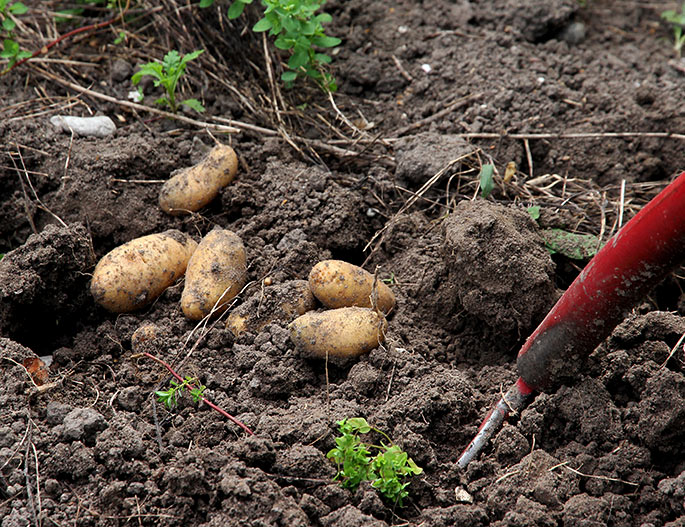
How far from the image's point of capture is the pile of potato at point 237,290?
2.28 m

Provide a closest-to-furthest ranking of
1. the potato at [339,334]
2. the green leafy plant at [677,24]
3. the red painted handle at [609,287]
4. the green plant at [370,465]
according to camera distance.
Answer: the red painted handle at [609,287] < the green plant at [370,465] < the potato at [339,334] < the green leafy plant at [677,24]

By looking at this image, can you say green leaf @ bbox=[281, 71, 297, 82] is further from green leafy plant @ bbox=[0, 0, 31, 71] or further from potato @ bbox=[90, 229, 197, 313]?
green leafy plant @ bbox=[0, 0, 31, 71]

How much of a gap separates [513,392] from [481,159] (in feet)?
4.08

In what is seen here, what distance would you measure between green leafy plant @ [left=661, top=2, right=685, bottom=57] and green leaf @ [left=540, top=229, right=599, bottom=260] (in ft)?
6.02

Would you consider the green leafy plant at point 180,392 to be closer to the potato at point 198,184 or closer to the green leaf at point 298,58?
the potato at point 198,184

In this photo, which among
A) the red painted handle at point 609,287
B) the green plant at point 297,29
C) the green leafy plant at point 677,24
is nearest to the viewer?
the red painted handle at point 609,287

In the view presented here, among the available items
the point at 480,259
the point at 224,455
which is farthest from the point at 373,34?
the point at 224,455

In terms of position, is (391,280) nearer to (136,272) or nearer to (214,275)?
(214,275)

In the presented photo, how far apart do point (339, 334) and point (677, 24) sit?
9.86 ft

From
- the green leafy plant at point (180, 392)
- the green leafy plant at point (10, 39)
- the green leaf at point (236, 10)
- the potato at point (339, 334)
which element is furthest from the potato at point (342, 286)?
the green leafy plant at point (10, 39)

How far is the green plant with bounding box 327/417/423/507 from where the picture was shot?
6.15 ft

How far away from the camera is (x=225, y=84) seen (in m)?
3.32

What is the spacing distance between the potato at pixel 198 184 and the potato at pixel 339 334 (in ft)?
2.78

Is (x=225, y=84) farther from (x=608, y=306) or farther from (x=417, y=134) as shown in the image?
(x=608, y=306)
